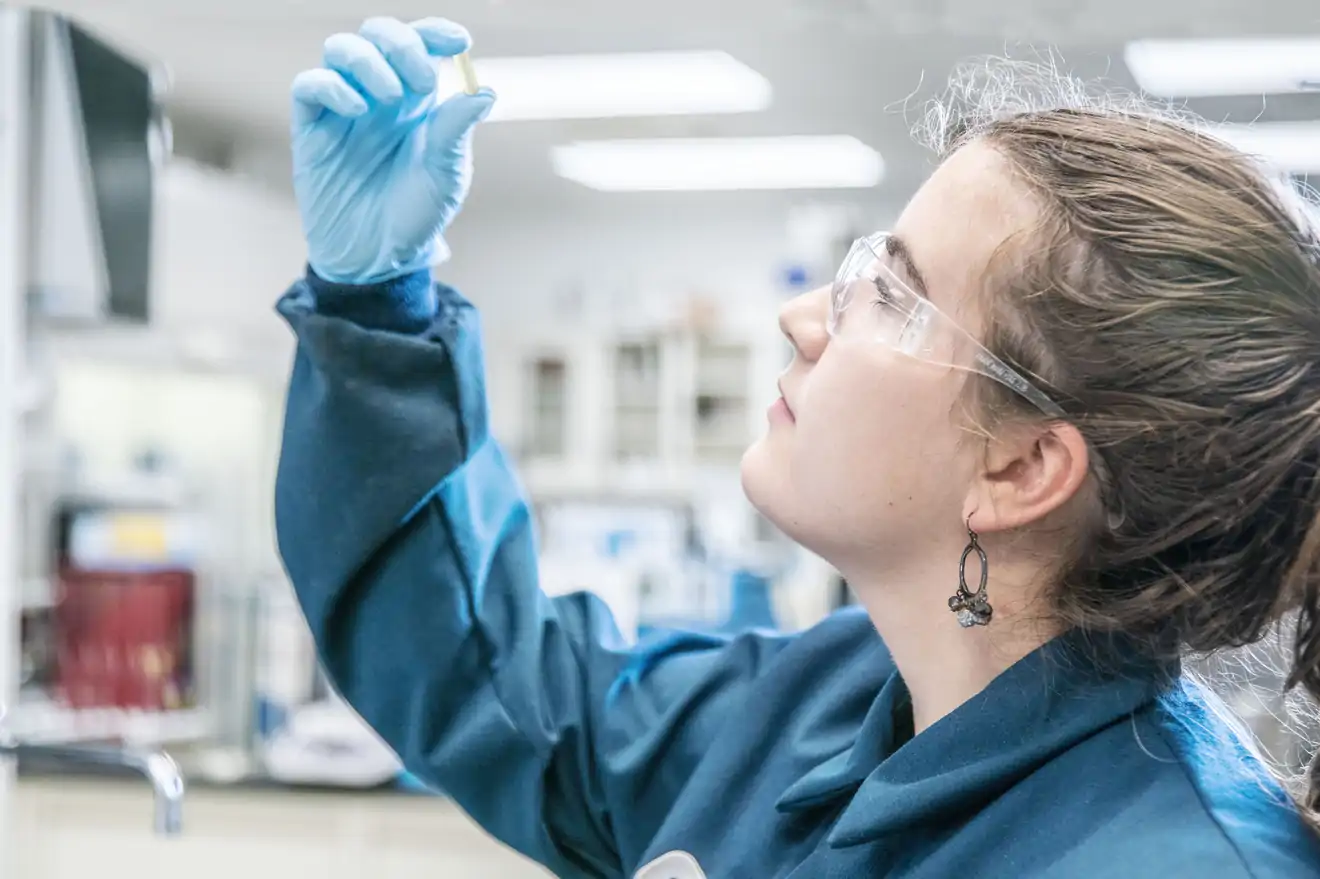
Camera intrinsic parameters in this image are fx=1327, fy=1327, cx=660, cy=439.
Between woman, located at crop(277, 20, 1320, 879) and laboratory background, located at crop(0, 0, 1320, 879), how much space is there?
0.15 meters

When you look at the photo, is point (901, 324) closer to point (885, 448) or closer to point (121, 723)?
point (885, 448)

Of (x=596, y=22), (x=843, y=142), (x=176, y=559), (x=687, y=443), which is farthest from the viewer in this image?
(x=687, y=443)

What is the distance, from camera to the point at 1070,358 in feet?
2.89

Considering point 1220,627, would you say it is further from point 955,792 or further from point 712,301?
point 712,301

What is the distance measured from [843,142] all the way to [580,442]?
2.26m

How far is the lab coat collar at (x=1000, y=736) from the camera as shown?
86cm

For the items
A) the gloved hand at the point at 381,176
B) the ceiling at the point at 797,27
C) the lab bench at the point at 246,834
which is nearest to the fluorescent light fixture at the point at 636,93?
the lab bench at the point at 246,834

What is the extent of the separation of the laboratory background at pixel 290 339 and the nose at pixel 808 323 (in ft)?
0.71

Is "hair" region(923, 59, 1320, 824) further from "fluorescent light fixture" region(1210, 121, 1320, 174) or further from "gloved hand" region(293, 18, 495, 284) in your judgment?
"gloved hand" region(293, 18, 495, 284)

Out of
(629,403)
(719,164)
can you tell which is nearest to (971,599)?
(719,164)

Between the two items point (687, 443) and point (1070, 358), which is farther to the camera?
point (687, 443)

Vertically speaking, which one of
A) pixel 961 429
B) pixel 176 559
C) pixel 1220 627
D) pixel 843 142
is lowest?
pixel 176 559

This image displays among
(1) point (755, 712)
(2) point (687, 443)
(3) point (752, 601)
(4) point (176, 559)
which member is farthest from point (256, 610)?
(2) point (687, 443)

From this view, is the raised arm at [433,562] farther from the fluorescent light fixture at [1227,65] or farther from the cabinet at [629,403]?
the cabinet at [629,403]
